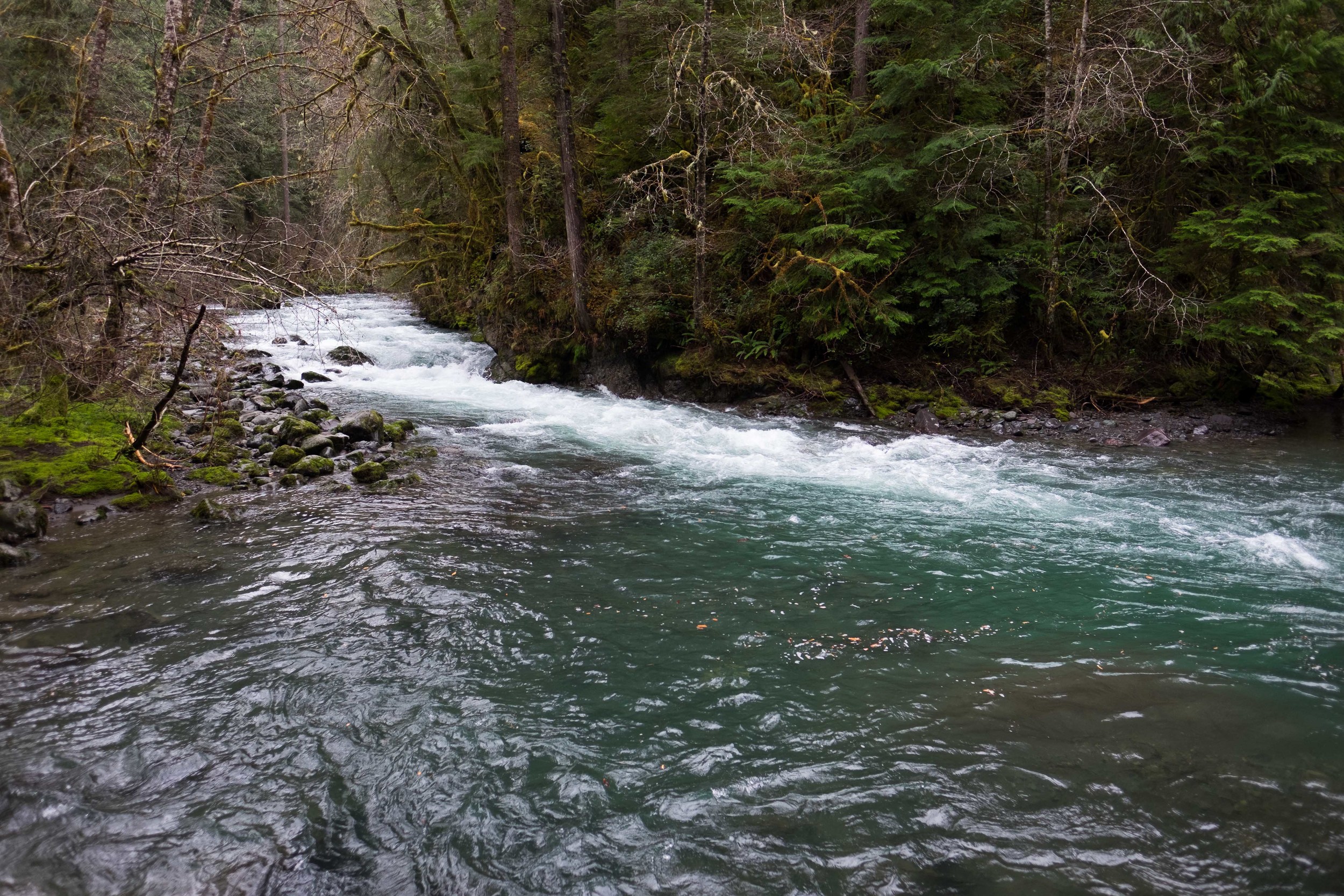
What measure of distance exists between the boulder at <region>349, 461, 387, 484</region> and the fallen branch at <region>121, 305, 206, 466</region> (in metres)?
2.11

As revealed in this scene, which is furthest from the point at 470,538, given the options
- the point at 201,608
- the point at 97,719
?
the point at 97,719

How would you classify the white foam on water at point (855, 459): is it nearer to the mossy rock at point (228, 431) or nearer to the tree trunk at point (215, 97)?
the mossy rock at point (228, 431)

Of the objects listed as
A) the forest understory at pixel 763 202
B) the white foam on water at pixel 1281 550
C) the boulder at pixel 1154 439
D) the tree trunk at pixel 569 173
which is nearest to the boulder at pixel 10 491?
the forest understory at pixel 763 202

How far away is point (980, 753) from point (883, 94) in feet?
38.5

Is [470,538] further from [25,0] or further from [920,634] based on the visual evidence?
[25,0]

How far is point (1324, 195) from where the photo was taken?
34.3 feet

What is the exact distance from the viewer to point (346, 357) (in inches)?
738

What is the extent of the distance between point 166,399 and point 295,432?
9.49 ft

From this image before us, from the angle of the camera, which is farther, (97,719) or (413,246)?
Result: (413,246)

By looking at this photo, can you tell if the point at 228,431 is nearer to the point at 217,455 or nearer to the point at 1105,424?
the point at 217,455

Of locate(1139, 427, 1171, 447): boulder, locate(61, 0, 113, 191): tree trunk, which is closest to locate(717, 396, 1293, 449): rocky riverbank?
locate(1139, 427, 1171, 447): boulder

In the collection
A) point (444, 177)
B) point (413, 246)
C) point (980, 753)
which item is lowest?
point (980, 753)

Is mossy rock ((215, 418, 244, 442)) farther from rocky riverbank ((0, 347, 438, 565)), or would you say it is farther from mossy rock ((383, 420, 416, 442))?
mossy rock ((383, 420, 416, 442))

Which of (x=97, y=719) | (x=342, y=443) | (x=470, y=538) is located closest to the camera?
(x=97, y=719)
